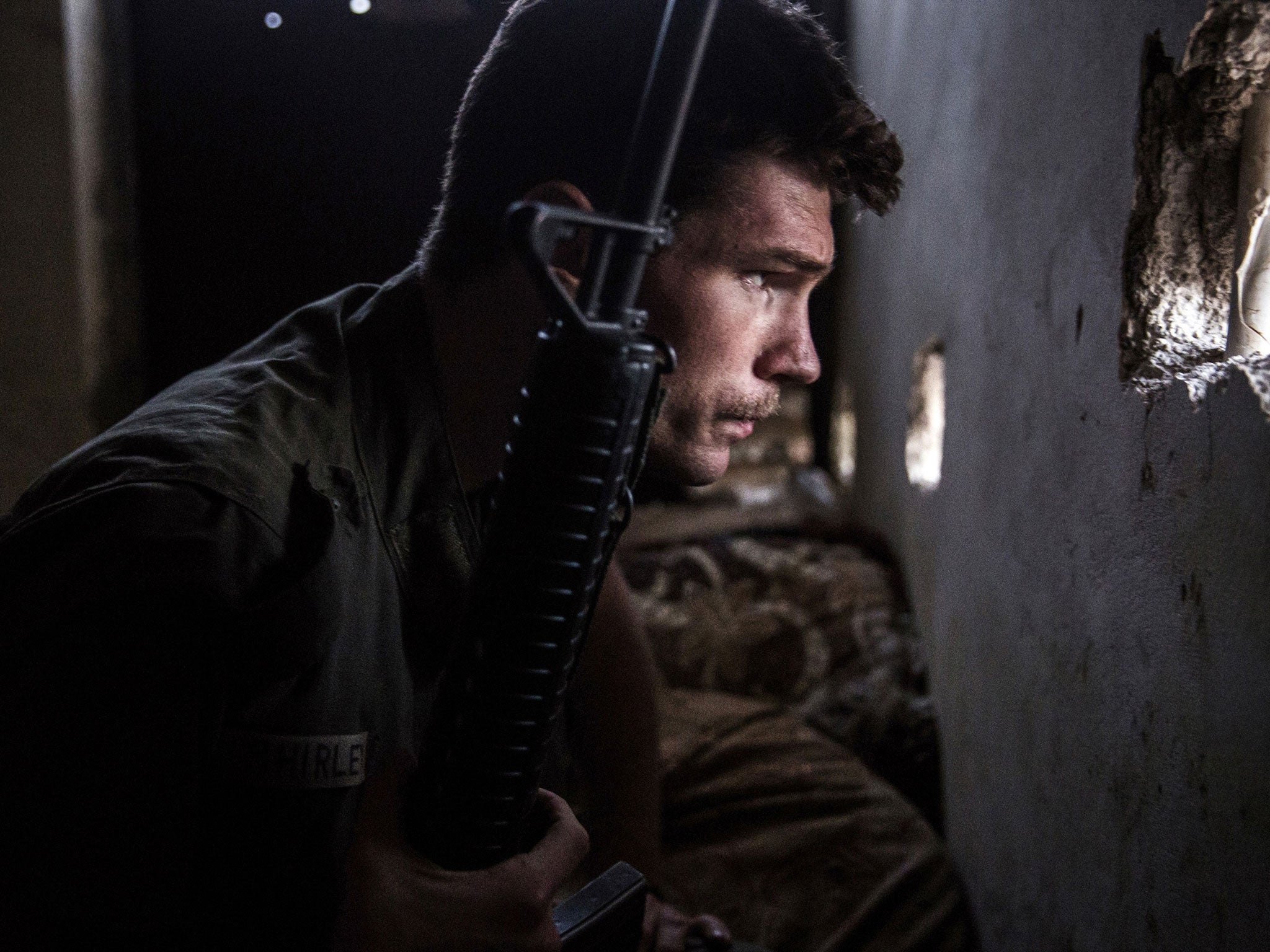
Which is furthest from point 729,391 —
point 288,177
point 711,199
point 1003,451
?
point 288,177

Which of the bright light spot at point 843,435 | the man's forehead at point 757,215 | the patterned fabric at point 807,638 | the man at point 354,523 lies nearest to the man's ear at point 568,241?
the man at point 354,523

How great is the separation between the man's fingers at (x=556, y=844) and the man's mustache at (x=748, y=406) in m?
0.43

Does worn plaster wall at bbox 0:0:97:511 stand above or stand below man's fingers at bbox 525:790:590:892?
above

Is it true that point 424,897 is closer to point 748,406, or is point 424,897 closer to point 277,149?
point 748,406

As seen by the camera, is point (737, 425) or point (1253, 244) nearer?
point (1253, 244)

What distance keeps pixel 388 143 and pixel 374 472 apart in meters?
2.71

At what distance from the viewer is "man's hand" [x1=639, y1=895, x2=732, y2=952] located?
4.45 ft

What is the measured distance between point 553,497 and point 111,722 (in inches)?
14.5

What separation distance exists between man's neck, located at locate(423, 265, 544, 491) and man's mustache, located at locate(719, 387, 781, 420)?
0.22 meters

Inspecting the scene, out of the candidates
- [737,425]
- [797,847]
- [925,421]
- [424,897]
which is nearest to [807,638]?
[925,421]

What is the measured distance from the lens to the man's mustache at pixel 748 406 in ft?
3.39

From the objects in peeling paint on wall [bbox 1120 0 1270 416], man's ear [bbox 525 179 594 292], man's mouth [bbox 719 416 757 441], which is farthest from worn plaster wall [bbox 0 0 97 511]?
peeling paint on wall [bbox 1120 0 1270 416]

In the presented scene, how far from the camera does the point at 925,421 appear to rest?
2.55 meters

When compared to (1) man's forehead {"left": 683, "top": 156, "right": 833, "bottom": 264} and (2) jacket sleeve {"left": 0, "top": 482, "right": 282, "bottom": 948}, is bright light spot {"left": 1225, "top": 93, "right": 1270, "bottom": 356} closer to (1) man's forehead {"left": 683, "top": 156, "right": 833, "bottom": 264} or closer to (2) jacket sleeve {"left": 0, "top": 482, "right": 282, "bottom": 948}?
(1) man's forehead {"left": 683, "top": 156, "right": 833, "bottom": 264}
